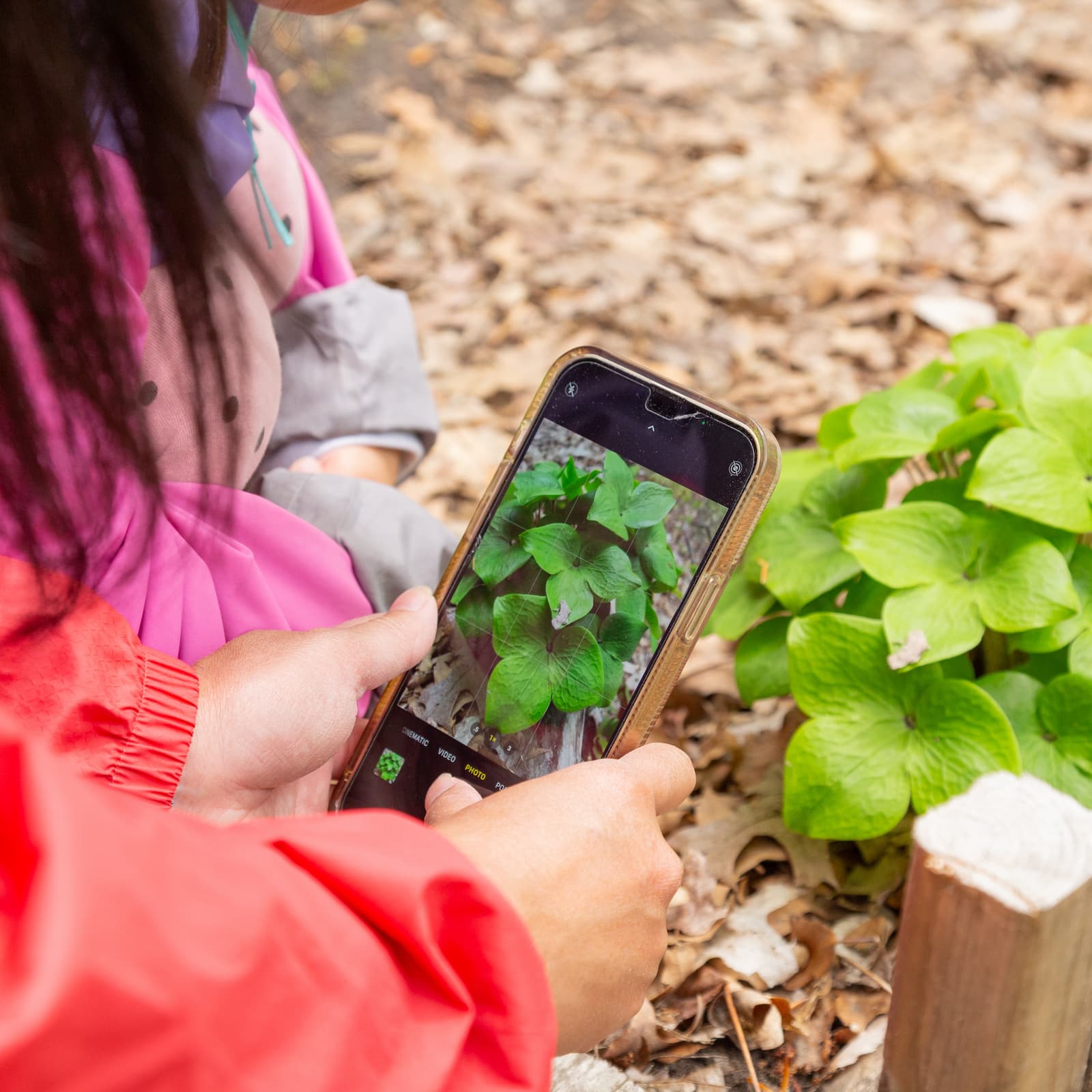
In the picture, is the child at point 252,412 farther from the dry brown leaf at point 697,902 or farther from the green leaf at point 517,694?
the dry brown leaf at point 697,902

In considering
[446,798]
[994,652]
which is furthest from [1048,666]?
[446,798]

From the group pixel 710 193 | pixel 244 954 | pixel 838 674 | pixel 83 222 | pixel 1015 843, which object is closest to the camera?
pixel 244 954

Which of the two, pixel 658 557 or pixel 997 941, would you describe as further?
pixel 658 557

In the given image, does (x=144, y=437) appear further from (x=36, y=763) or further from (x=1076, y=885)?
(x=1076, y=885)

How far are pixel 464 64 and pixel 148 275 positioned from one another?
261cm

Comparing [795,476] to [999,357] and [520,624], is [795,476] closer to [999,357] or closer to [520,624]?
[999,357]

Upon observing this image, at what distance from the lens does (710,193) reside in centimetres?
279

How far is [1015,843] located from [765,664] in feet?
2.22

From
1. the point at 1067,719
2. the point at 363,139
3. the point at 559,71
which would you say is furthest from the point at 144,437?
the point at 559,71

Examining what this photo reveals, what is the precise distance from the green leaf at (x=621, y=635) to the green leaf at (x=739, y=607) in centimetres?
33

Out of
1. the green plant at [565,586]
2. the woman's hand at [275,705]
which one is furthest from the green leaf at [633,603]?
the woman's hand at [275,705]

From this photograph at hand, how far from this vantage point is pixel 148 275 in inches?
39.8

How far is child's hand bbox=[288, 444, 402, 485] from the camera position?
1.43m

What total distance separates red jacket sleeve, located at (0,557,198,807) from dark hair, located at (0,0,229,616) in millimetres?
30
